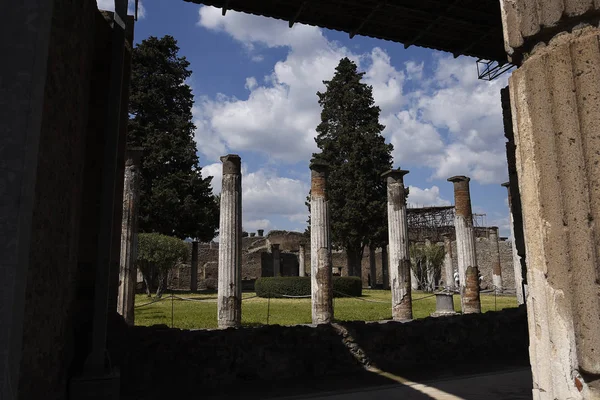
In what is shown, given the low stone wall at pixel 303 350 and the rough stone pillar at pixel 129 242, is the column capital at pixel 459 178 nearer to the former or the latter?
the low stone wall at pixel 303 350

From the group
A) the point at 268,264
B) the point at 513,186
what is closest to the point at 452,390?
the point at 513,186

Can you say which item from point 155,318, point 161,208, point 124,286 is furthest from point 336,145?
point 124,286

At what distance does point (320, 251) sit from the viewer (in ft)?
35.4

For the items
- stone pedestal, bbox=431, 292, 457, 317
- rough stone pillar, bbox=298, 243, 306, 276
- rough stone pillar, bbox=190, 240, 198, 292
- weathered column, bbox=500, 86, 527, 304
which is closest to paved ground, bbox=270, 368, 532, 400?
weathered column, bbox=500, 86, 527, 304

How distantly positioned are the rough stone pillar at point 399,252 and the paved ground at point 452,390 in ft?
18.8

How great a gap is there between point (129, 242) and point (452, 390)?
23.4 ft

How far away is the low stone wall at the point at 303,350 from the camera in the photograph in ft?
15.7

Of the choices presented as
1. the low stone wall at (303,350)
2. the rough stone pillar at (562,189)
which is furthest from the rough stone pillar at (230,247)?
the rough stone pillar at (562,189)

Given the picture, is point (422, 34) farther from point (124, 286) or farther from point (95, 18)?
point (124, 286)

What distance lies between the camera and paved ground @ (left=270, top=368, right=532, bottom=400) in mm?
4438

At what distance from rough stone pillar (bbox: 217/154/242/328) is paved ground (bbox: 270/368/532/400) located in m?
4.90

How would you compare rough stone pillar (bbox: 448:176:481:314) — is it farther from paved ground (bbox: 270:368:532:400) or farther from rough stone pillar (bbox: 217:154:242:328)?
paved ground (bbox: 270:368:532:400)

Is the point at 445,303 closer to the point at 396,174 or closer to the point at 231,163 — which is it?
the point at 396,174

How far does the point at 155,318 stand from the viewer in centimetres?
1156
